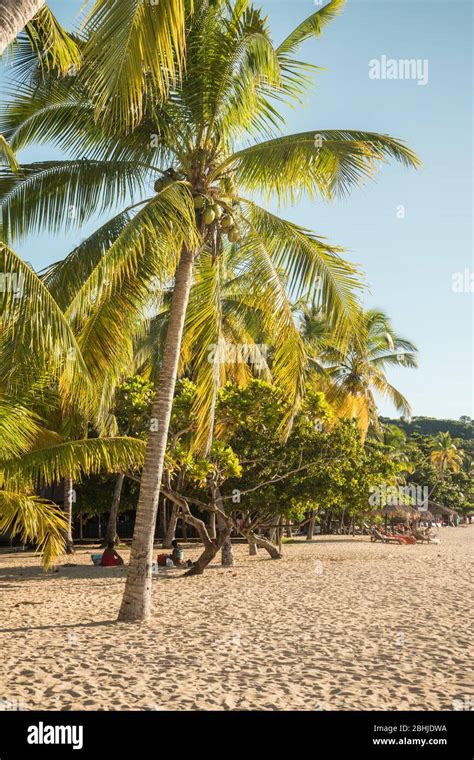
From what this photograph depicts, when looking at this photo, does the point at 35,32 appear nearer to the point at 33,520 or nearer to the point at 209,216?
the point at 209,216

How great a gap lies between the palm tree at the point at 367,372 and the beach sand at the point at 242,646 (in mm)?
13965

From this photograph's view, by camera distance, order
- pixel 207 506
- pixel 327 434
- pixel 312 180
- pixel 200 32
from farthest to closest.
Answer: pixel 327 434, pixel 207 506, pixel 312 180, pixel 200 32

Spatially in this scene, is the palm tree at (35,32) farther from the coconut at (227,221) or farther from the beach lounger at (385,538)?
the beach lounger at (385,538)

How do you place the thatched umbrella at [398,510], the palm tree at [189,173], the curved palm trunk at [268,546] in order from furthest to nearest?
the thatched umbrella at [398,510] < the curved palm trunk at [268,546] < the palm tree at [189,173]

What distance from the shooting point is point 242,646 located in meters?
8.36

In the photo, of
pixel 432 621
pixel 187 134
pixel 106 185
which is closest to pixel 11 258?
pixel 106 185

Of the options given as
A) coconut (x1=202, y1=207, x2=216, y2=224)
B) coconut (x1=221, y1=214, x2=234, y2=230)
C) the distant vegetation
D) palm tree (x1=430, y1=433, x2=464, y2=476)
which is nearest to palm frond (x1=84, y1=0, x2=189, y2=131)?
coconut (x1=202, y1=207, x2=216, y2=224)

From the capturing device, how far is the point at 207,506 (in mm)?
17547

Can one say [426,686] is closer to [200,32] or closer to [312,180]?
[312,180]

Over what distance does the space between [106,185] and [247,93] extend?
247 centimetres

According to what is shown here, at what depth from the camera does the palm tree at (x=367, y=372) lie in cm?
2928

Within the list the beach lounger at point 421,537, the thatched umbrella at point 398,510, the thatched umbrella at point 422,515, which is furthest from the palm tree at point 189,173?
the thatched umbrella at point 422,515

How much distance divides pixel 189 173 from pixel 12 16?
5021mm

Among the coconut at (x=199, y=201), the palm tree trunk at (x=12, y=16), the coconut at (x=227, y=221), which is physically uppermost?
the coconut at (x=199, y=201)
